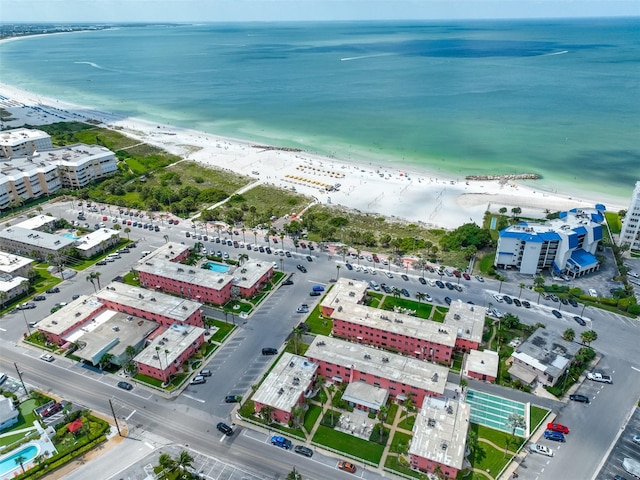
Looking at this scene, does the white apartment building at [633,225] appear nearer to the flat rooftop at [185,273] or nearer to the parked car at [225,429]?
the flat rooftop at [185,273]

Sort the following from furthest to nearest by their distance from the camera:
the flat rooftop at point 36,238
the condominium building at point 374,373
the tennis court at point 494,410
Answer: the flat rooftop at point 36,238, the condominium building at point 374,373, the tennis court at point 494,410

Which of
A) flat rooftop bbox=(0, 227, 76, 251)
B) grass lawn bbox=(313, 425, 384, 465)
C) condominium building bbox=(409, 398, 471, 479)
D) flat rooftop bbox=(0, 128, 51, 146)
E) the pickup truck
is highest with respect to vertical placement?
flat rooftop bbox=(0, 128, 51, 146)

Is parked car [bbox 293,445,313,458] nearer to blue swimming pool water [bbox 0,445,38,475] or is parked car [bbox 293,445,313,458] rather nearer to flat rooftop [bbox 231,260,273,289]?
blue swimming pool water [bbox 0,445,38,475]

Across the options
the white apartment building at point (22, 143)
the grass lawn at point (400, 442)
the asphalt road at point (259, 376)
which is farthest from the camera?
the white apartment building at point (22, 143)

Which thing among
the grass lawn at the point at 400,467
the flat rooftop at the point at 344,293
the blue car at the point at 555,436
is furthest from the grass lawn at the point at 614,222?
the grass lawn at the point at 400,467

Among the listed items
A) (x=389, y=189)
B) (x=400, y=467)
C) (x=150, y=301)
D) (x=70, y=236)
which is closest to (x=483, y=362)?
(x=400, y=467)

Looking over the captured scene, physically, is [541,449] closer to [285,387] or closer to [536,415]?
[536,415]

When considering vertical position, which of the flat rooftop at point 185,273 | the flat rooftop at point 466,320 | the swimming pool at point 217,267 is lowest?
the swimming pool at point 217,267

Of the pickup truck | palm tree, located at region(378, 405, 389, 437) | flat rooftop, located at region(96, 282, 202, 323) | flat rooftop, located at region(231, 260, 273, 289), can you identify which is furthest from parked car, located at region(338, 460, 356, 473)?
the pickup truck
